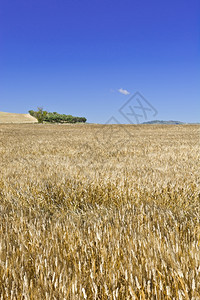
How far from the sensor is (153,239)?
1.50 meters

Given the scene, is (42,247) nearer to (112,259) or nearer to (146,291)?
(112,259)

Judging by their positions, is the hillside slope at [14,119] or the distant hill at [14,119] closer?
the distant hill at [14,119]

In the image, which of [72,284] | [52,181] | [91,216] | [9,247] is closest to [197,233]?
[91,216]

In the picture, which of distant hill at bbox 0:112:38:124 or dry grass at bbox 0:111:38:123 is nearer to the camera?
distant hill at bbox 0:112:38:124

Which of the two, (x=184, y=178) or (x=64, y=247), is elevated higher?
(x=184, y=178)

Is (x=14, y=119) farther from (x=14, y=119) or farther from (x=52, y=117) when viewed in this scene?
(x=52, y=117)

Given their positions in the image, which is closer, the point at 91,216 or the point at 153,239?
the point at 153,239

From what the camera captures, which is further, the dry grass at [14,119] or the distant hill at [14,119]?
Answer: the dry grass at [14,119]

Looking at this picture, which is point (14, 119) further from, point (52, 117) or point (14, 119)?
point (52, 117)

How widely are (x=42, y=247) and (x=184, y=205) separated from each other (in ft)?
5.54

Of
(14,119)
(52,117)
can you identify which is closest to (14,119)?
(14,119)

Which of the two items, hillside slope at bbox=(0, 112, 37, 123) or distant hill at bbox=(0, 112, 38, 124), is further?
hillside slope at bbox=(0, 112, 37, 123)

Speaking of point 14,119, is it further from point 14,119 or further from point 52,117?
point 52,117

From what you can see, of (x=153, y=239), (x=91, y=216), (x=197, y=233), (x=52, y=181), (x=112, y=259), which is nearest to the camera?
(x=112, y=259)
